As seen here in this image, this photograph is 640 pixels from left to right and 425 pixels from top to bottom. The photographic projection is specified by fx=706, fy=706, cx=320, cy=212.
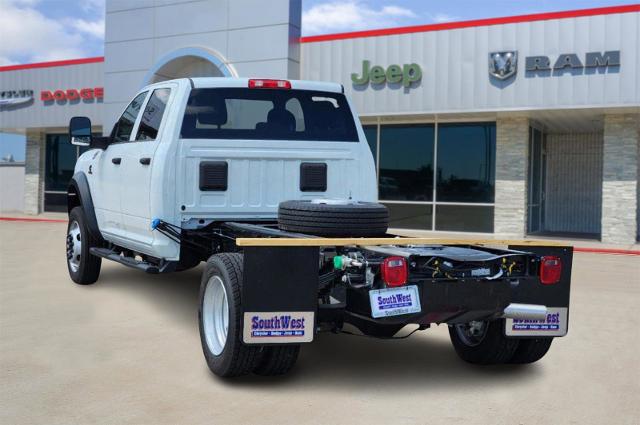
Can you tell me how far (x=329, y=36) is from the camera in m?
19.5

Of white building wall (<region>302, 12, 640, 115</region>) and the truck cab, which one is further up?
white building wall (<region>302, 12, 640, 115</region>)

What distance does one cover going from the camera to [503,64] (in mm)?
17281

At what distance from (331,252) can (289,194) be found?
2.03 m

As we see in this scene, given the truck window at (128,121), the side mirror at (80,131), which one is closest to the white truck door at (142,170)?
the truck window at (128,121)

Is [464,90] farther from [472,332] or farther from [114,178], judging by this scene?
[472,332]

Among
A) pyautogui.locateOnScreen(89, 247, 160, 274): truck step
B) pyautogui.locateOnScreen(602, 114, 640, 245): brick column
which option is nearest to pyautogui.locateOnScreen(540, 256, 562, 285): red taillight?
pyautogui.locateOnScreen(89, 247, 160, 274): truck step

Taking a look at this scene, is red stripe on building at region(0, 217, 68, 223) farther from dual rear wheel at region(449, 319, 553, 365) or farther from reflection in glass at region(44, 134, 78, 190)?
dual rear wheel at region(449, 319, 553, 365)

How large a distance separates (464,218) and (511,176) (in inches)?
66.1

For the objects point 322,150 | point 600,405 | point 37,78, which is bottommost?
point 600,405

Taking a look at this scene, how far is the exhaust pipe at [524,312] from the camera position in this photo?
471 cm

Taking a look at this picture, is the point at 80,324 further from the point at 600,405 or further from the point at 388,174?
the point at 388,174

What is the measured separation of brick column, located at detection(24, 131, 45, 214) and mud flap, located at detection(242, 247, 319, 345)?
24579 mm

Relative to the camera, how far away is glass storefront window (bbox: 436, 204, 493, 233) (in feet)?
61.5

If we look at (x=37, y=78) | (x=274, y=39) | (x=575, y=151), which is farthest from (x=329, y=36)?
(x=37, y=78)
